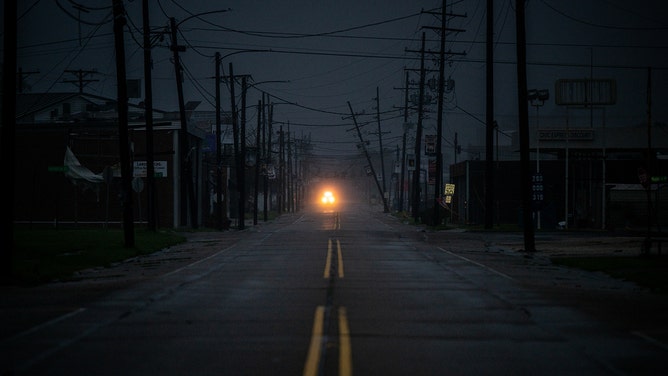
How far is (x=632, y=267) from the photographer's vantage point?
24.7 metres

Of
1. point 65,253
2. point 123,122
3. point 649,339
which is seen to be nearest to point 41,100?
point 123,122

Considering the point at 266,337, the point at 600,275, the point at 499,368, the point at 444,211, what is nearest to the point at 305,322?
the point at 266,337

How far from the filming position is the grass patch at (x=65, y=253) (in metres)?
22.4

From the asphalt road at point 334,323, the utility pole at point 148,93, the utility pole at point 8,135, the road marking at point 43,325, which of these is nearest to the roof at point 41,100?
the utility pole at point 148,93

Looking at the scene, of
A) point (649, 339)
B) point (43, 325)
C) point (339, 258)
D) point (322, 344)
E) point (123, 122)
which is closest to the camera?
point (322, 344)

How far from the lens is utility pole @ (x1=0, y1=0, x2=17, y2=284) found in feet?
68.2

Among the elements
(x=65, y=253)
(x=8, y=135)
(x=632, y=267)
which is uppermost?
(x=8, y=135)

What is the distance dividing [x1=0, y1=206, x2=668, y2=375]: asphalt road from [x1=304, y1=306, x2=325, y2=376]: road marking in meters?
0.02

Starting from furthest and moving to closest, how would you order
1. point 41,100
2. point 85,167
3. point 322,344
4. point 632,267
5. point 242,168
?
point 41,100 → point 242,168 → point 85,167 → point 632,267 → point 322,344

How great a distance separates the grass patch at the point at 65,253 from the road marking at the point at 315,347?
948 centimetres

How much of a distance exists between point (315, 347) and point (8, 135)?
12847 millimetres

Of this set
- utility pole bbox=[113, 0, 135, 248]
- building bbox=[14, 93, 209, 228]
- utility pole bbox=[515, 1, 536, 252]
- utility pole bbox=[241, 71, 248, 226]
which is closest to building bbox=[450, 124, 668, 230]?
utility pole bbox=[241, 71, 248, 226]

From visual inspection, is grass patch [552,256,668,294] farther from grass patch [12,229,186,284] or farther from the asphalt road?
grass patch [12,229,186,284]

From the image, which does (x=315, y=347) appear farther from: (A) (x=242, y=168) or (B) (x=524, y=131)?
(A) (x=242, y=168)
